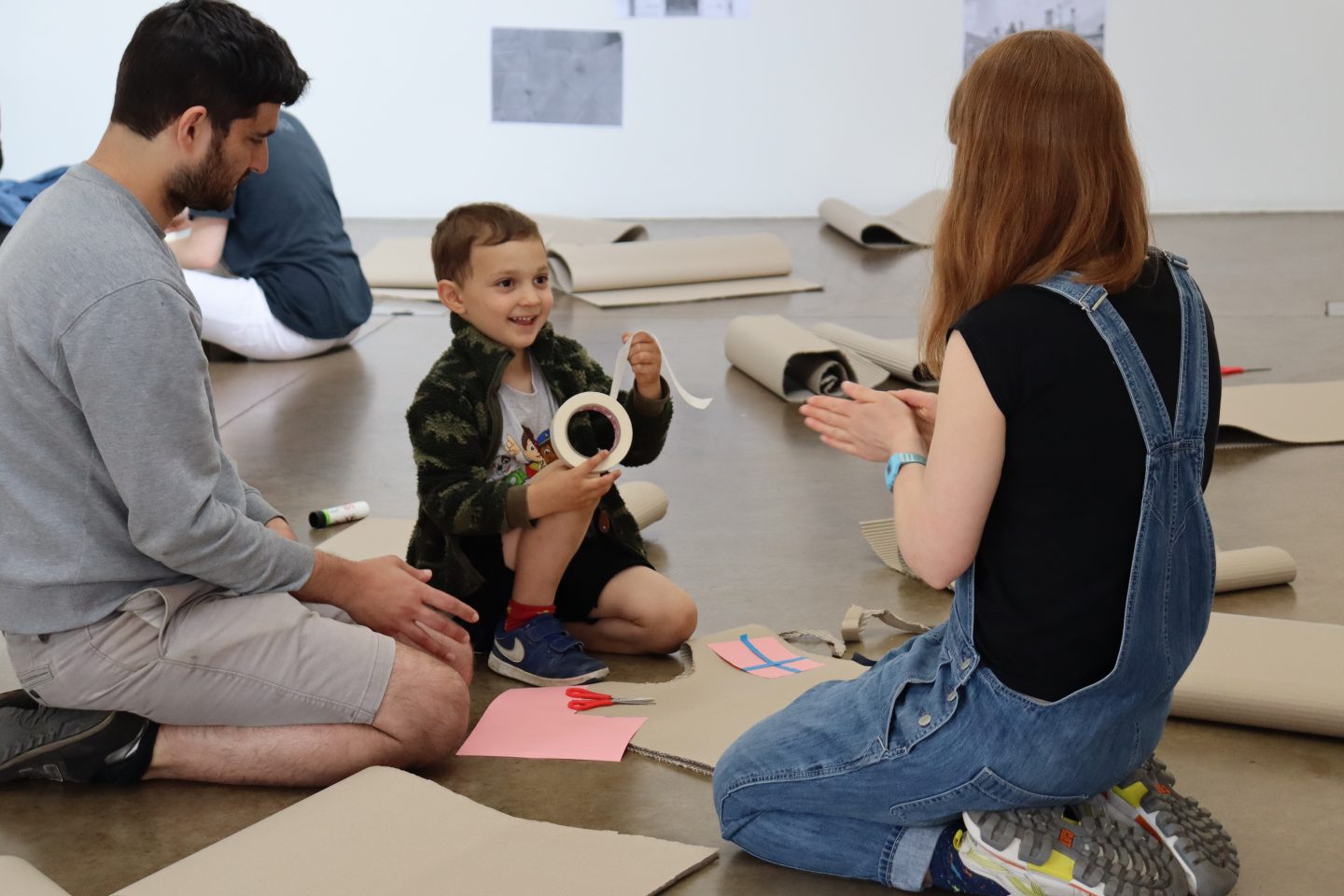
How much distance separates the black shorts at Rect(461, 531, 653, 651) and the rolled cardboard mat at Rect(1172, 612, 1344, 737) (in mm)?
1120

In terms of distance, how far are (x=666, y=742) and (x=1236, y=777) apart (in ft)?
3.18

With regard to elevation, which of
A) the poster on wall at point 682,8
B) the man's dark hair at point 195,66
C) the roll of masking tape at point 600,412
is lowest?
the roll of masking tape at point 600,412

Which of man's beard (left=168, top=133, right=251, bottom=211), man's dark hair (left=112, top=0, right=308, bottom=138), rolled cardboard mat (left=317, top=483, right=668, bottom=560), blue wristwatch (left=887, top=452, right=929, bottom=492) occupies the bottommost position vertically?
rolled cardboard mat (left=317, top=483, right=668, bottom=560)

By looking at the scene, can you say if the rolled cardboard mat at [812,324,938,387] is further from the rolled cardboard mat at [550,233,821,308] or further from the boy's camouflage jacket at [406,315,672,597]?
the boy's camouflage jacket at [406,315,672,597]

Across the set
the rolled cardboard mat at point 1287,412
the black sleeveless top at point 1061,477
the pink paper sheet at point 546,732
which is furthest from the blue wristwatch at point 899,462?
the rolled cardboard mat at point 1287,412

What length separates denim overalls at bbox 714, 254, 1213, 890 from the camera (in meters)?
1.88

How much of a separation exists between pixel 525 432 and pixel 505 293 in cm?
29

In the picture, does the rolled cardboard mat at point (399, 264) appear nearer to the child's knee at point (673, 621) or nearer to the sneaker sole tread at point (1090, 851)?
the child's knee at point (673, 621)

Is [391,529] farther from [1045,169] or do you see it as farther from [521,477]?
[1045,169]

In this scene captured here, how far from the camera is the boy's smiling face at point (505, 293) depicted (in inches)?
115

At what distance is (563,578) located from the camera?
10.0 feet

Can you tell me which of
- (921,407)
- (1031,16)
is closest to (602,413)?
(921,407)

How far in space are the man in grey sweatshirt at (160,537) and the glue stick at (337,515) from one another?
4.07ft

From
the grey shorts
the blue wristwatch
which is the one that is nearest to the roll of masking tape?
the grey shorts
